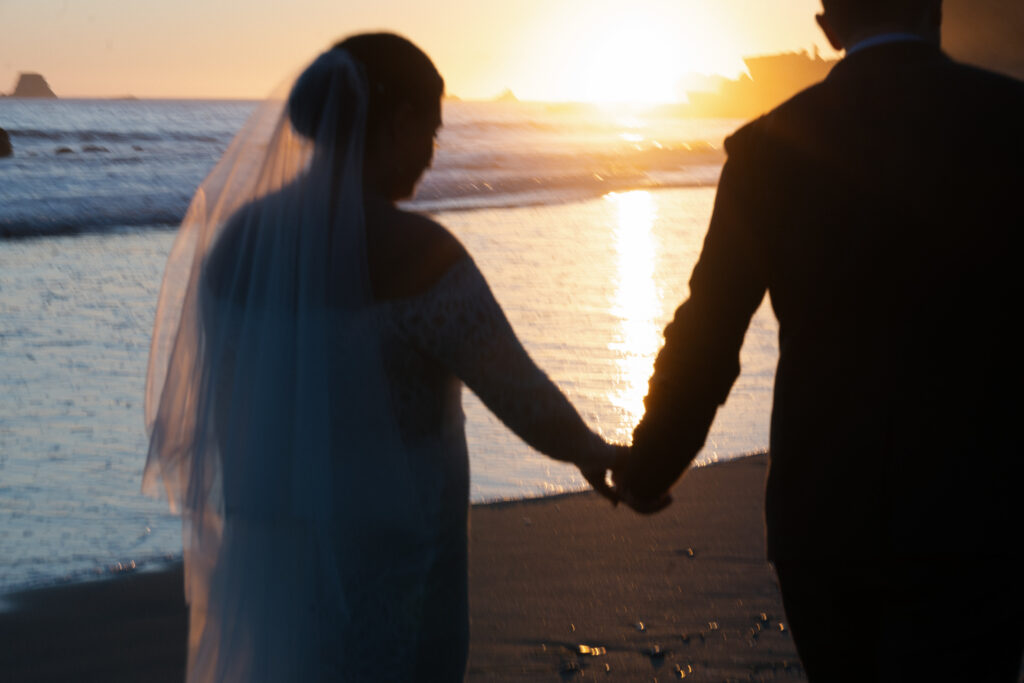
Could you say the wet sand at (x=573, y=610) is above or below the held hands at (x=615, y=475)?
below

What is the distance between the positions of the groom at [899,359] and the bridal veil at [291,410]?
0.74m

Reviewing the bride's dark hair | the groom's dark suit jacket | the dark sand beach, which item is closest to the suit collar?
the groom's dark suit jacket

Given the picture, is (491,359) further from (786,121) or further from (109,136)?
(109,136)

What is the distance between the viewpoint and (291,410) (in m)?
1.95

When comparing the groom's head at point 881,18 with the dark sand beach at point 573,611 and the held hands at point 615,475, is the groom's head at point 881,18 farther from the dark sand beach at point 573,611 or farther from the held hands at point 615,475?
the dark sand beach at point 573,611

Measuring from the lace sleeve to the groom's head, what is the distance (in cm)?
82

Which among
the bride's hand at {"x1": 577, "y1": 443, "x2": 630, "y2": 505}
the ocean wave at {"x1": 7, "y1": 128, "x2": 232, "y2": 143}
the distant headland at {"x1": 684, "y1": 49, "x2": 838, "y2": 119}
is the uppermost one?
the bride's hand at {"x1": 577, "y1": 443, "x2": 630, "y2": 505}

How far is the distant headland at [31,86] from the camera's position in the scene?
2992 inches

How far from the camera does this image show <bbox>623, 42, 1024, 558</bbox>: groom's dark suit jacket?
169cm

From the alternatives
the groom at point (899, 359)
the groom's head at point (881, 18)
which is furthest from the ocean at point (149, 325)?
the groom's head at point (881, 18)

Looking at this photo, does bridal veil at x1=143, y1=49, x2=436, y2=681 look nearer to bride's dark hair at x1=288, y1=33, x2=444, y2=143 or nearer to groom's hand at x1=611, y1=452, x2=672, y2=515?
bride's dark hair at x1=288, y1=33, x2=444, y2=143

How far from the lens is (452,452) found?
2.04 meters

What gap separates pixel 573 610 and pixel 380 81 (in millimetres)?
2276

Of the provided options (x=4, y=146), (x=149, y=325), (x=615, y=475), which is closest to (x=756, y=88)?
(x=4, y=146)
